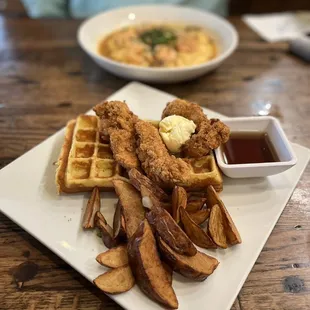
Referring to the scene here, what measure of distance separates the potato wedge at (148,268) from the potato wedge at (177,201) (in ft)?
0.44

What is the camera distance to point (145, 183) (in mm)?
1305

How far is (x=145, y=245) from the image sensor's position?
43.7 inches

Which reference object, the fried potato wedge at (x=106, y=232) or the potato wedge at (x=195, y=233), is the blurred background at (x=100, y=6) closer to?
the fried potato wedge at (x=106, y=232)

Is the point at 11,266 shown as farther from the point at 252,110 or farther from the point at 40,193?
the point at 252,110

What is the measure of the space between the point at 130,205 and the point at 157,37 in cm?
152

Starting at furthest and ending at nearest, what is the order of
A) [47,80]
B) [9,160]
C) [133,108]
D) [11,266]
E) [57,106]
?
[47,80] < [57,106] < [133,108] < [9,160] < [11,266]

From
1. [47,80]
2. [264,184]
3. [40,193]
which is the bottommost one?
[47,80]

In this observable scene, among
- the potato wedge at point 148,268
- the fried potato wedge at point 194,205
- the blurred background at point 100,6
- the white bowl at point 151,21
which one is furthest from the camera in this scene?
the blurred background at point 100,6

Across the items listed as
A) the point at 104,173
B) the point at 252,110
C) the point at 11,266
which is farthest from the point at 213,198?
the point at 252,110

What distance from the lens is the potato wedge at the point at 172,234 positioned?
113 cm

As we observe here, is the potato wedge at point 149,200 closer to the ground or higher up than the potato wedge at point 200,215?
higher up

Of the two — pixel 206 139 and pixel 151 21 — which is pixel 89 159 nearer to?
pixel 206 139

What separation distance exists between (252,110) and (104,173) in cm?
104

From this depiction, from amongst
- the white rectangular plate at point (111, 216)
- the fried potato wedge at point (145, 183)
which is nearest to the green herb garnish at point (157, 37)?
the white rectangular plate at point (111, 216)
